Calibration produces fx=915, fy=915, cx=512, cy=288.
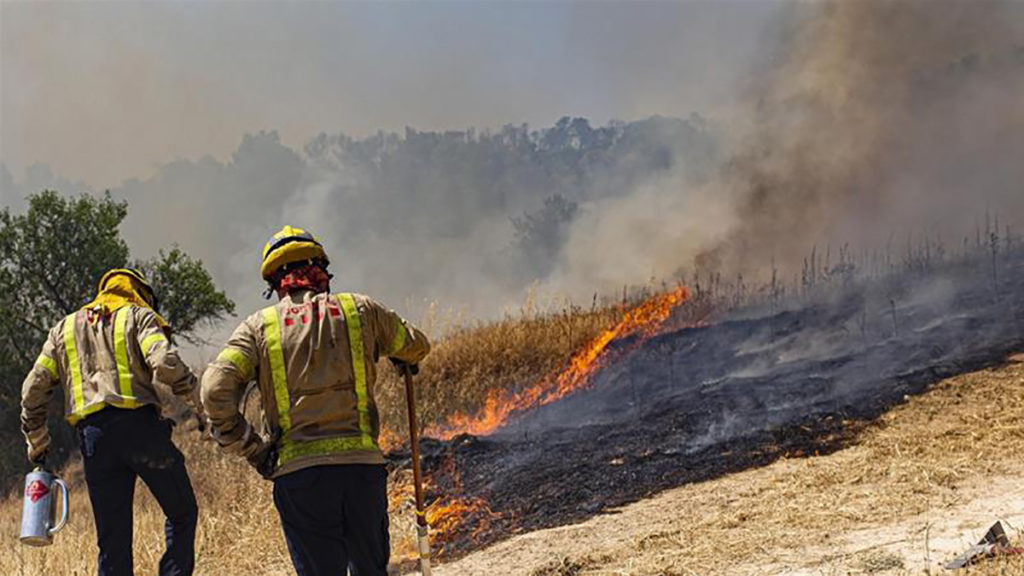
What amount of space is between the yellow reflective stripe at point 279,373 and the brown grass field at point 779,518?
2.31m

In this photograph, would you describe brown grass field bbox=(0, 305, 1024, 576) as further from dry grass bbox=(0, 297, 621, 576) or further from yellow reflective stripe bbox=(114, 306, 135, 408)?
yellow reflective stripe bbox=(114, 306, 135, 408)

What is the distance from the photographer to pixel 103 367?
16.7 ft

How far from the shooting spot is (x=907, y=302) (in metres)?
12.6

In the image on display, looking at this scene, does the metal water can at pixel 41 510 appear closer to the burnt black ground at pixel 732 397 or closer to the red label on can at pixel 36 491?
the red label on can at pixel 36 491

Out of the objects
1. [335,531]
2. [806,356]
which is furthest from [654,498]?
[806,356]

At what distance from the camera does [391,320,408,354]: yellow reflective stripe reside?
395 centimetres

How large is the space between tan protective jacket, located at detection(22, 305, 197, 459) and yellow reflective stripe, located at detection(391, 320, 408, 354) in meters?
1.67

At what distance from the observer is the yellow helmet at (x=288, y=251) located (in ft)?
12.7

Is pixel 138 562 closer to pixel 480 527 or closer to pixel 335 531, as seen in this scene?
pixel 480 527

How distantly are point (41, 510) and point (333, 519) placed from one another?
2.64m

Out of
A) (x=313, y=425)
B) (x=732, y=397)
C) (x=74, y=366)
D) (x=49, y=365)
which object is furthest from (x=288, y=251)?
(x=732, y=397)

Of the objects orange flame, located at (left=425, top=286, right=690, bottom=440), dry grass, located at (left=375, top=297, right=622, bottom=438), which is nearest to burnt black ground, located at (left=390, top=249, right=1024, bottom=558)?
orange flame, located at (left=425, top=286, right=690, bottom=440)

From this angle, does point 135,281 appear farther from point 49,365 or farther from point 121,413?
point 121,413

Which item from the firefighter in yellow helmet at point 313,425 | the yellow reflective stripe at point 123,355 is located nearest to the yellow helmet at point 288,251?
the firefighter in yellow helmet at point 313,425
